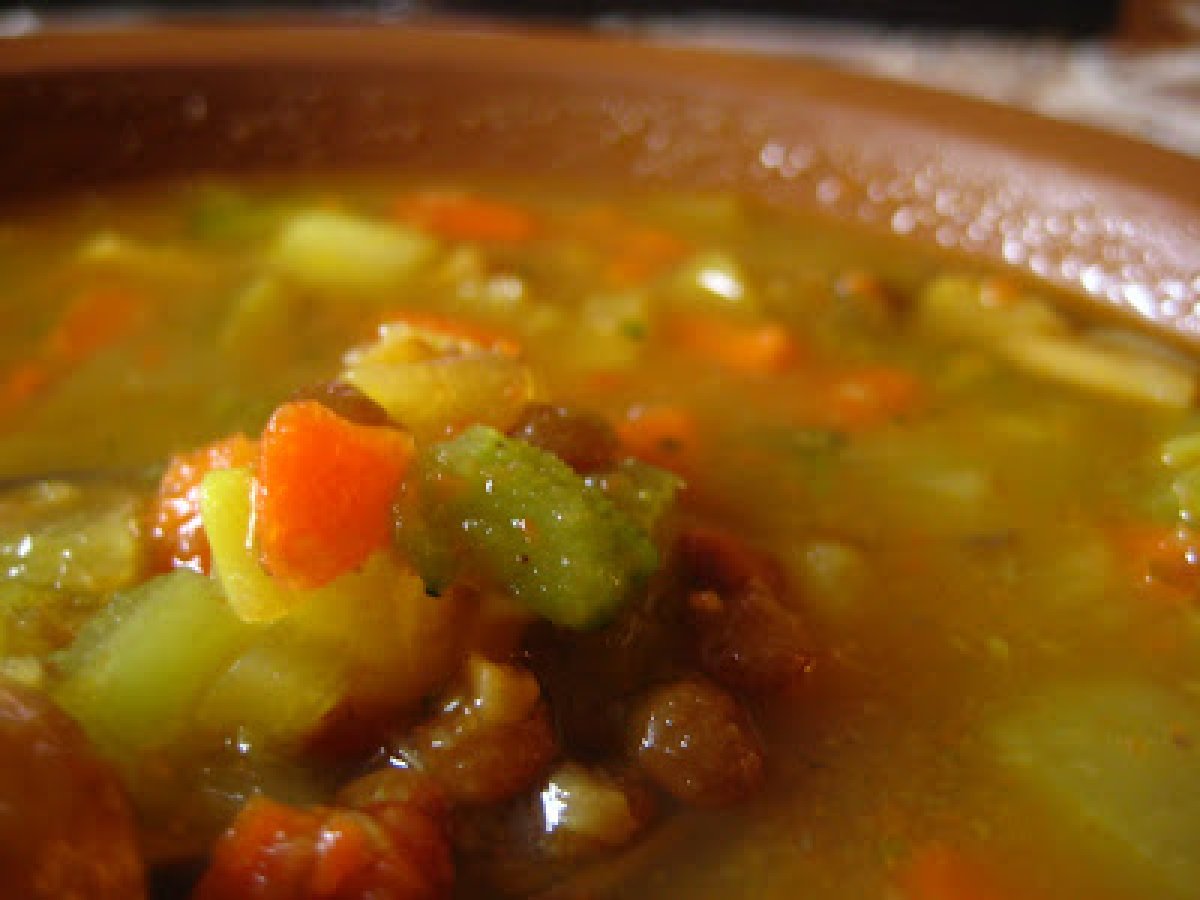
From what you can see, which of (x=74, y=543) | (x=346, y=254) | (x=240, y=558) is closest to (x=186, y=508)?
(x=74, y=543)

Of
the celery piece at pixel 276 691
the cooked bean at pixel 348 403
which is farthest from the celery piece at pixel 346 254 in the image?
the celery piece at pixel 276 691

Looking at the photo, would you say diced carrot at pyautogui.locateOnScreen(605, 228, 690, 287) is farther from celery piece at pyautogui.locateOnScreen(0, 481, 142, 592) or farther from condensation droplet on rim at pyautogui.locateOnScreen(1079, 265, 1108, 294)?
celery piece at pyautogui.locateOnScreen(0, 481, 142, 592)

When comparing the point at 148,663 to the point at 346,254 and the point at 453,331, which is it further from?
the point at 346,254

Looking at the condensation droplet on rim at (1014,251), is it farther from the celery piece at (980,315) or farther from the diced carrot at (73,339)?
the diced carrot at (73,339)

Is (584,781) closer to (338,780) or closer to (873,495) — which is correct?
(338,780)

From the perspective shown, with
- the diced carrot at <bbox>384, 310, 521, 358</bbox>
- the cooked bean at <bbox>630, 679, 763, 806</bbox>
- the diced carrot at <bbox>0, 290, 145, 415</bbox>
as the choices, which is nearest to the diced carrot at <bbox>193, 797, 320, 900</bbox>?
the cooked bean at <bbox>630, 679, 763, 806</bbox>
